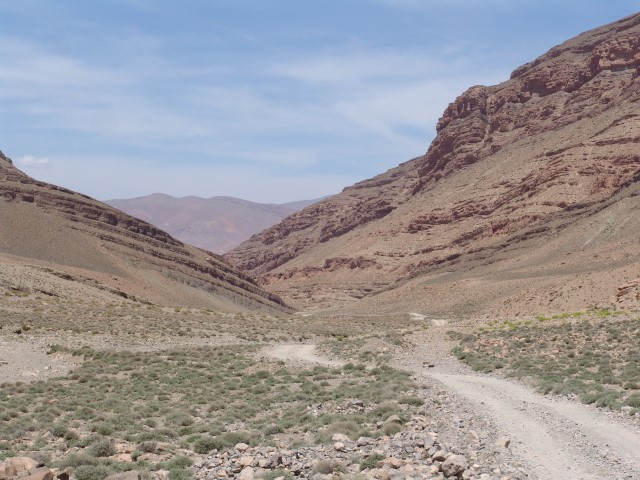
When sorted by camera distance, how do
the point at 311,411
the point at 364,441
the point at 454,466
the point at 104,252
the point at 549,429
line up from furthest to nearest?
the point at 104,252 → the point at 311,411 → the point at 549,429 → the point at 364,441 → the point at 454,466

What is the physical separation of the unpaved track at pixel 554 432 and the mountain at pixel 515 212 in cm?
1979

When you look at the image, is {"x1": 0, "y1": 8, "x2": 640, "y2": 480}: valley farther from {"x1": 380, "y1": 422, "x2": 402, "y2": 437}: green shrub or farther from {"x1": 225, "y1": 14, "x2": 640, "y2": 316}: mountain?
{"x1": 225, "y1": 14, "x2": 640, "y2": 316}: mountain

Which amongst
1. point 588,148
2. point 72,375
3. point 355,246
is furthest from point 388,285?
point 72,375

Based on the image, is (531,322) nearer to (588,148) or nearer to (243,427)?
(243,427)

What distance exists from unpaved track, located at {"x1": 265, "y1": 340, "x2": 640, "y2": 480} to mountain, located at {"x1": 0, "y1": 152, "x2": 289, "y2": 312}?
45.4m

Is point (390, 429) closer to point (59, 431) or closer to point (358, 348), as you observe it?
point (59, 431)

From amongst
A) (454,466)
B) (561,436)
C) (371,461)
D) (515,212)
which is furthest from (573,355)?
(515,212)

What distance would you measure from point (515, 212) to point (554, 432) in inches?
3469

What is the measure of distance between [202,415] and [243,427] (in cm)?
185

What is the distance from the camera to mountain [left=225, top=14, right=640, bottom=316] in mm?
63469

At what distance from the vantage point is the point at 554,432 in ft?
40.8

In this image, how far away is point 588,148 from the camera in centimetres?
9631

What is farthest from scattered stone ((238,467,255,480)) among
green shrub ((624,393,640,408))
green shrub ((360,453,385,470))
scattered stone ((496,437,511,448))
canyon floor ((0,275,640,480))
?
green shrub ((624,393,640,408))

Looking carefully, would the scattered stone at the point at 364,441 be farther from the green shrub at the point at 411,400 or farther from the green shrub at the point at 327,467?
the green shrub at the point at 411,400
